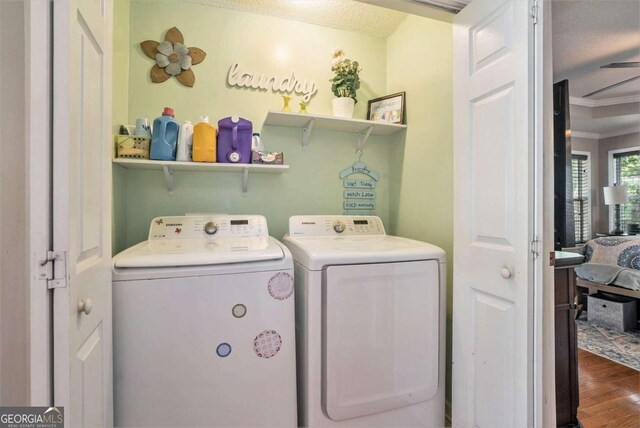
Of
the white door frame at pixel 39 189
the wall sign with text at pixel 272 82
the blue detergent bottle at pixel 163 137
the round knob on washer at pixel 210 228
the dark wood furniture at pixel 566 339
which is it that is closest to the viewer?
the white door frame at pixel 39 189

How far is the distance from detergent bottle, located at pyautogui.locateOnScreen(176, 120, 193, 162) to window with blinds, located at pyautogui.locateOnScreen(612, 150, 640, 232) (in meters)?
5.80

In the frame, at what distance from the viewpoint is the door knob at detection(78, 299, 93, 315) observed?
2.51 ft

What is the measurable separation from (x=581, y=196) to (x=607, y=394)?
399cm

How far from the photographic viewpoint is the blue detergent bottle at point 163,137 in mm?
1610

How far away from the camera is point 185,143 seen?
1681 mm

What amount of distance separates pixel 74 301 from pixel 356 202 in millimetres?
1807

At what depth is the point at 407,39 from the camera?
81.9 inches

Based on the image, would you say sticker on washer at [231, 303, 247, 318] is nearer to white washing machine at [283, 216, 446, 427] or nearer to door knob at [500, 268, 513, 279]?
white washing machine at [283, 216, 446, 427]

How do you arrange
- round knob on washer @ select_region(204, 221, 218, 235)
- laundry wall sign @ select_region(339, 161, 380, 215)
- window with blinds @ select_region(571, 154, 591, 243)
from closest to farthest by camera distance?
round knob on washer @ select_region(204, 221, 218, 235), laundry wall sign @ select_region(339, 161, 380, 215), window with blinds @ select_region(571, 154, 591, 243)

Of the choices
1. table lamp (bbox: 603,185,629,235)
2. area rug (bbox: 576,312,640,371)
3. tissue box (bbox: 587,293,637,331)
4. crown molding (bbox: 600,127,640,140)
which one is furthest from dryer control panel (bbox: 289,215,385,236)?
crown molding (bbox: 600,127,640,140)

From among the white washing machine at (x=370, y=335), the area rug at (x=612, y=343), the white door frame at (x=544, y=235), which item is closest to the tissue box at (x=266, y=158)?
the white washing machine at (x=370, y=335)

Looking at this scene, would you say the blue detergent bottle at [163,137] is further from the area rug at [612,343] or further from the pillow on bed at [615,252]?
the pillow on bed at [615,252]

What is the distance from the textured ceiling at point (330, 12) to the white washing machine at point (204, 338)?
65.4 inches

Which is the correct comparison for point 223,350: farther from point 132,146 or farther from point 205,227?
point 132,146
